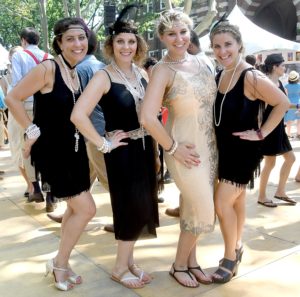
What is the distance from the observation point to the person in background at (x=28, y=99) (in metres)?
4.79

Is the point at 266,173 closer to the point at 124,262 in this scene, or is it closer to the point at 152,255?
the point at 152,255

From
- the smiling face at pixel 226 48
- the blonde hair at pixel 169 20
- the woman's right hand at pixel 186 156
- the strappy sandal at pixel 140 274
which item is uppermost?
the blonde hair at pixel 169 20

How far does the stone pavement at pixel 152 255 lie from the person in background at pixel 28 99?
19 cm

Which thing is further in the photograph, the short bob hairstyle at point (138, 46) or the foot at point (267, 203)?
the foot at point (267, 203)

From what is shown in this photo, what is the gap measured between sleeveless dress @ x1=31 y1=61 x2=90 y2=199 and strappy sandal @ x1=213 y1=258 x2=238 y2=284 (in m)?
1.18

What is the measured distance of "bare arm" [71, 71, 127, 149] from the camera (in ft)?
8.66

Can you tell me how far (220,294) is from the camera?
9.30 ft

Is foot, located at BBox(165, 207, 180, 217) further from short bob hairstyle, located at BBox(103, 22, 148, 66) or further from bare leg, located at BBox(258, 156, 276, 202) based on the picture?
short bob hairstyle, located at BBox(103, 22, 148, 66)

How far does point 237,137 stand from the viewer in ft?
9.15

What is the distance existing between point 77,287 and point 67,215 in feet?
1.74

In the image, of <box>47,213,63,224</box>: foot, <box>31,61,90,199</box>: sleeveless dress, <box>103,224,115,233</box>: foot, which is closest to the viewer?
<box>31,61,90,199</box>: sleeveless dress

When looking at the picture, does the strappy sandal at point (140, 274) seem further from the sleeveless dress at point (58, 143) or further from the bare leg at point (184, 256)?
the sleeveless dress at point (58, 143)

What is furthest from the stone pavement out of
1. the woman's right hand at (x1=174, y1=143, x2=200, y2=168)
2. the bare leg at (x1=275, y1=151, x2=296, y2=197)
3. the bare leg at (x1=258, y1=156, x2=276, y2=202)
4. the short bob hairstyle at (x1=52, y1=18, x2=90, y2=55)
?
the short bob hairstyle at (x1=52, y1=18, x2=90, y2=55)

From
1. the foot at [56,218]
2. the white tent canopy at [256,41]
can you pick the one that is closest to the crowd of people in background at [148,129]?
the foot at [56,218]
